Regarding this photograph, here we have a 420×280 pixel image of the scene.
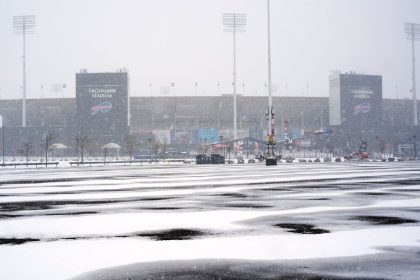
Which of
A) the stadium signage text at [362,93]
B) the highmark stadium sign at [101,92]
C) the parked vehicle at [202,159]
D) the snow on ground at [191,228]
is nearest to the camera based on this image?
the snow on ground at [191,228]

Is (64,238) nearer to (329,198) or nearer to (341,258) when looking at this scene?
(341,258)

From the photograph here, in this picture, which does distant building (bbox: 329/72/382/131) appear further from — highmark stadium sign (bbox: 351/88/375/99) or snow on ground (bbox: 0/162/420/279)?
snow on ground (bbox: 0/162/420/279)

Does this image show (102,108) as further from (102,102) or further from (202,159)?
(202,159)

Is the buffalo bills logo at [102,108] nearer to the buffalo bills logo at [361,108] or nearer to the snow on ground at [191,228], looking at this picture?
the buffalo bills logo at [361,108]

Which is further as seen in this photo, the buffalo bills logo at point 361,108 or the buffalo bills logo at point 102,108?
the buffalo bills logo at point 361,108

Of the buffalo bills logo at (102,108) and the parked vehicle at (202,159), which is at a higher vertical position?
the buffalo bills logo at (102,108)

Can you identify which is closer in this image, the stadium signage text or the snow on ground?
the snow on ground

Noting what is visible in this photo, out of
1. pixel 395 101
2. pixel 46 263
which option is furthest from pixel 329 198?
pixel 395 101

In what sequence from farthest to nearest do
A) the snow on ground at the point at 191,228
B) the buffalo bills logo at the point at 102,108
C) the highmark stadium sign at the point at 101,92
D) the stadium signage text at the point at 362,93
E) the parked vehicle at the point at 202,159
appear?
the stadium signage text at the point at 362,93
the highmark stadium sign at the point at 101,92
the buffalo bills logo at the point at 102,108
the parked vehicle at the point at 202,159
the snow on ground at the point at 191,228

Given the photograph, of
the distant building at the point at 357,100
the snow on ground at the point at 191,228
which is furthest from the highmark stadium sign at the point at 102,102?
the snow on ground at the point at 191,228

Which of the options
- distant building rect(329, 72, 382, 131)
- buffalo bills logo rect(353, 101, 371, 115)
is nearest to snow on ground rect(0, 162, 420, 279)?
distant building rect(329, 72, 382, 131)

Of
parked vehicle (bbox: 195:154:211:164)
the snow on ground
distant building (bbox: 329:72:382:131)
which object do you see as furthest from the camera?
distant building (bbox: 329:72:382:131)

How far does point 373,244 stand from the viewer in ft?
30.6

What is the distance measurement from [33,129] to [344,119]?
249 feet
